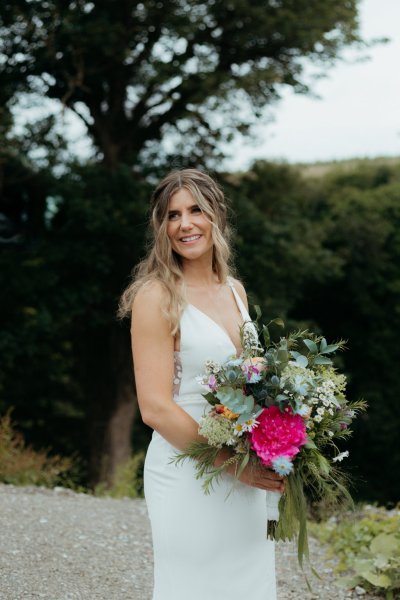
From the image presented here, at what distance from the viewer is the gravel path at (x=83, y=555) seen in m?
5.09

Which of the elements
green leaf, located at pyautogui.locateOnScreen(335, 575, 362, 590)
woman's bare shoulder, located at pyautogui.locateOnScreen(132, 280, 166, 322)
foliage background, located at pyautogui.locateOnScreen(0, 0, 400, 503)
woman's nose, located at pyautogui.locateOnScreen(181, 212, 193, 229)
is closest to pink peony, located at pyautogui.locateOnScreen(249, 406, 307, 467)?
woman's bare shoulder, located at pyautogui.locateOnScreen(132, 280, 166, 322)

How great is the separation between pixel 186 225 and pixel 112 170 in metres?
11.5

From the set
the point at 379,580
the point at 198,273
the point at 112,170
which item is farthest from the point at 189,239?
the point at 112,170

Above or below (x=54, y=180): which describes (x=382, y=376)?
below

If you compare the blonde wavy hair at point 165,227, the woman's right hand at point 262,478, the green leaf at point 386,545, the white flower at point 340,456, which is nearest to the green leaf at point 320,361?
the white flower at point 340,456

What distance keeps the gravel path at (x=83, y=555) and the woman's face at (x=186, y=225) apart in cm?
293

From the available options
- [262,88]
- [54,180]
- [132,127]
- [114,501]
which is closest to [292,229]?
[262,88]

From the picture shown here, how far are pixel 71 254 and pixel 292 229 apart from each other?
478 centimetres

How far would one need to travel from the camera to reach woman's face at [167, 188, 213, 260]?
2973 millimetres

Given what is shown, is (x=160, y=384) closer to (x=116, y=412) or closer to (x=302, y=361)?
(x=302, y=361)

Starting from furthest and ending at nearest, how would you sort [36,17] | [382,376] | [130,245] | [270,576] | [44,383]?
[382,376] → [44,383] → [130,245] → [36,17] → [270,576]

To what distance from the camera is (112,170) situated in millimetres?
14156

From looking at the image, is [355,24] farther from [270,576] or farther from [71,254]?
[270,576]

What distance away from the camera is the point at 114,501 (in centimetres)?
802
